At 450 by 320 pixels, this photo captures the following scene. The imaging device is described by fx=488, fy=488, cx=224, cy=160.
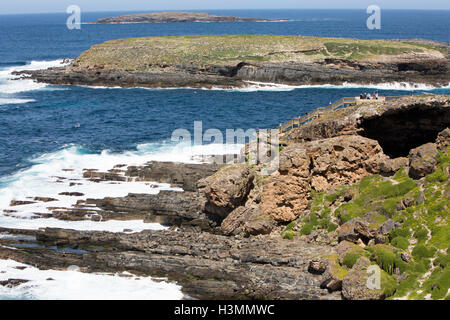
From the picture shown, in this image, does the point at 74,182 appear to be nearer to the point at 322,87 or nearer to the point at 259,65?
the point at 322,87

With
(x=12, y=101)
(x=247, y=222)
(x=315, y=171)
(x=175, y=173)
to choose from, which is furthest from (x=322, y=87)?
(x=247, y=222)

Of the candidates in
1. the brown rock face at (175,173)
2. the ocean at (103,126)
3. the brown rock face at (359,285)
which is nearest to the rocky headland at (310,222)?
the brown rock face at (359,285)

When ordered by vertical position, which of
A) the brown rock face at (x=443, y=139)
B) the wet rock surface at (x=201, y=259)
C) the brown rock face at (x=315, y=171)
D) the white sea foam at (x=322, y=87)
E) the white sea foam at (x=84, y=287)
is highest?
the white sea foam at (x=322, y=87)

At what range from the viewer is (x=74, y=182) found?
4103 centimetres

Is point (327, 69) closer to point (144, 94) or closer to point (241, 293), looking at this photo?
point (144, 94)

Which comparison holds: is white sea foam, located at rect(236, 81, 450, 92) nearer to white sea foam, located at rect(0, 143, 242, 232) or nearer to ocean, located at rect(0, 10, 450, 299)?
ocean, located at rect(0, 10, 450, 299)

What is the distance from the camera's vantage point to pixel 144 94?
88312mm

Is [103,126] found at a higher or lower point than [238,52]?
lower

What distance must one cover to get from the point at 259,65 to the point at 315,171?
230 feet

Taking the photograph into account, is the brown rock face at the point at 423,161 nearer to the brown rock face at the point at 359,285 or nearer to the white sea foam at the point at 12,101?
the brown rock face at the point at 359,285

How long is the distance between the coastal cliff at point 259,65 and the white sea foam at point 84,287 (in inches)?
2698

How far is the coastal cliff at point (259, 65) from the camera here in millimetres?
95125

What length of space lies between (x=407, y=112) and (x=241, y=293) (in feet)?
54.3

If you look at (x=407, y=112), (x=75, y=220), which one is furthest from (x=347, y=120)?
(x=75, y=220)
